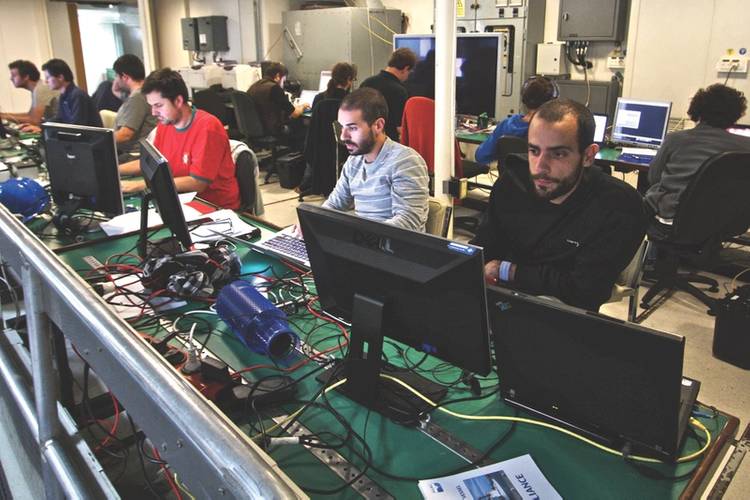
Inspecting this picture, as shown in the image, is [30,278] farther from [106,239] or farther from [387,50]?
[387,50]

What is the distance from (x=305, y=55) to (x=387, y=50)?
39.9 inches

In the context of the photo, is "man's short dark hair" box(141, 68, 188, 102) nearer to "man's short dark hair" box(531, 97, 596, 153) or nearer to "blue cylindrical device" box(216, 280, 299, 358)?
"blue cylindrical device" box(216, 280, 299, 358)

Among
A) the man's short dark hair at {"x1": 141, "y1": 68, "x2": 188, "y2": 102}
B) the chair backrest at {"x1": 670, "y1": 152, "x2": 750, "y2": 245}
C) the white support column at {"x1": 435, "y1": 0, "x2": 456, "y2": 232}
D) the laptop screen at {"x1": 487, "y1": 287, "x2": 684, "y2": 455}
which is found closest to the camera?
the laptop screen at {"x1": 487, "y1": 287, "x2": 684, "y2": 455}

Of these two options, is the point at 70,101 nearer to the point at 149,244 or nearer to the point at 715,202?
the point at 149,244

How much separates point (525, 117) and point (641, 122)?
1.07m

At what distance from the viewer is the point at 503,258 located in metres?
2.18

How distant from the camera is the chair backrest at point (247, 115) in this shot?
627cm

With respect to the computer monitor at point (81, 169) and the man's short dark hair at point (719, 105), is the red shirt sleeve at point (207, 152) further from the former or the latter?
the man's short dark hair at point (719, 105)

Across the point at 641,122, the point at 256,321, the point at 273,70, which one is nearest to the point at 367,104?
the point at 256,321

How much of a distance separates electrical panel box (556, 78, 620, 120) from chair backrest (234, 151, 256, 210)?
3.46 meters

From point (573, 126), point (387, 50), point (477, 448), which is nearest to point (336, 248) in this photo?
point (477, 448)

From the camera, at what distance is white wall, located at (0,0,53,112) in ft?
26.1

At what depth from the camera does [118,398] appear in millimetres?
898

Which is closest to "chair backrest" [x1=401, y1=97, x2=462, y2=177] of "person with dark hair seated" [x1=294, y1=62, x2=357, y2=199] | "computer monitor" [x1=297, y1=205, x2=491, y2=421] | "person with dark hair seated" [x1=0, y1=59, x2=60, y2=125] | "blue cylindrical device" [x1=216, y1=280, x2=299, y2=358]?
"person with dark hair seated" [x1=294, y1=62, x2=357, y2=199]
